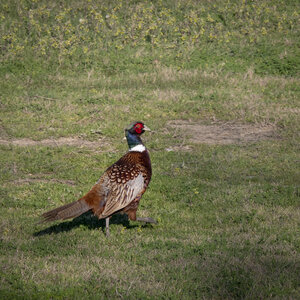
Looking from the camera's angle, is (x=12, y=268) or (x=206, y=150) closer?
(x=12, y=268)

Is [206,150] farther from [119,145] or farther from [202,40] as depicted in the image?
[202,40]

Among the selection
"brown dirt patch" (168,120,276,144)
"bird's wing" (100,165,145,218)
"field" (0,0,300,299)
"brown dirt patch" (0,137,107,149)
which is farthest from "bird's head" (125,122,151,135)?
"brown dirt patch" (168,120,276,144)

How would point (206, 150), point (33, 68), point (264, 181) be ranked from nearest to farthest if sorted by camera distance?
1. point (264, 181)
2. point (206, 150)
3. point (33, 68)

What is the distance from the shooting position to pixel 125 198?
6.75m

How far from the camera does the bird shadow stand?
6897 millimetres

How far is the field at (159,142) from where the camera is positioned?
18.0 feet

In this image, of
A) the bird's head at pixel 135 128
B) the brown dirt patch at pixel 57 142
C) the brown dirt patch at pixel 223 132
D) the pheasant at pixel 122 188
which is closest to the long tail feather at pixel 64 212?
the pheasant at pixel 122 188

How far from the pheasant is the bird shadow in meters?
0.24

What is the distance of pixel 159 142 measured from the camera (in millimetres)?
11273

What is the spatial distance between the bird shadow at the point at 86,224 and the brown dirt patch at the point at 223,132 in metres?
4.19

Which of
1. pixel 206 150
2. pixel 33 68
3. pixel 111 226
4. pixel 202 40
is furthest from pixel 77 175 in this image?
pixel 202 40

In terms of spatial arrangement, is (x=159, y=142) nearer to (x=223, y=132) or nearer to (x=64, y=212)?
(x=223, y=132)

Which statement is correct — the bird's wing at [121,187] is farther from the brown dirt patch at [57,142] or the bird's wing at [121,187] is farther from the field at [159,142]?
the brown dirt patch at [57,142]

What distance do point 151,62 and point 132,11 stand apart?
4.37m
